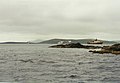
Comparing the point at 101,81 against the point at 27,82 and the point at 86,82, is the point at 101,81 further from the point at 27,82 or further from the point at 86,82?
the point at 27,82

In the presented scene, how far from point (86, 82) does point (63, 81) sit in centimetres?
281

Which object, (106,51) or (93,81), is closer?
(93,81)

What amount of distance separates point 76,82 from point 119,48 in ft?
276

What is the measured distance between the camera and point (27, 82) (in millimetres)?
33375

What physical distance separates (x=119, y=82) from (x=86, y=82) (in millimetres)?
3498

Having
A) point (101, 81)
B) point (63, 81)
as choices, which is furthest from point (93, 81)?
point (63, 81)

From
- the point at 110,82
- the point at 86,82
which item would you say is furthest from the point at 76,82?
the point at 110,82

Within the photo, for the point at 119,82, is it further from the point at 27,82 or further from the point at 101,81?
the point at 27,82

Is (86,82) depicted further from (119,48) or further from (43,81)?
(119,48)

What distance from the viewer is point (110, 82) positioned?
33.7m

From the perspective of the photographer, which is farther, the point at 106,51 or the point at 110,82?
the point at 106,51

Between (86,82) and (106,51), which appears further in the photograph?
(106,51)

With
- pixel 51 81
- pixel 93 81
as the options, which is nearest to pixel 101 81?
pixel 93 81

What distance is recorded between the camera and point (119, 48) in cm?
11525
